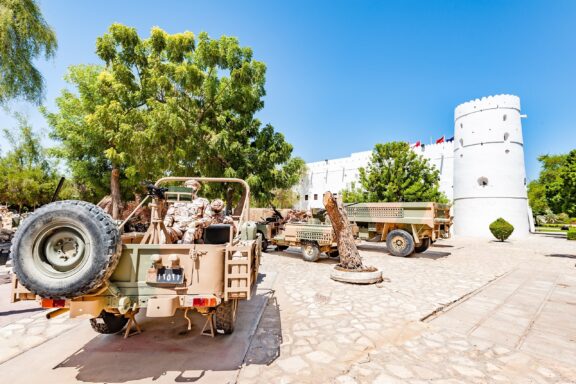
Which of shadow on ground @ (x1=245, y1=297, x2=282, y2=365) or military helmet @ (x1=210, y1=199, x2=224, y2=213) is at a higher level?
military helmet @ (x1=210, y1=199, x2=224, y2=213)

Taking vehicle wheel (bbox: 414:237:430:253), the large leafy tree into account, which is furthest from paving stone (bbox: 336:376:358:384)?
the large leafy tree

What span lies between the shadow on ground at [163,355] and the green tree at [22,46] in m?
12.2

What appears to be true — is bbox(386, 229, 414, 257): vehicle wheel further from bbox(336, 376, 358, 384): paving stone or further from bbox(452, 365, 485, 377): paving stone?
bbox(336, 376, 358, 384): paving stone

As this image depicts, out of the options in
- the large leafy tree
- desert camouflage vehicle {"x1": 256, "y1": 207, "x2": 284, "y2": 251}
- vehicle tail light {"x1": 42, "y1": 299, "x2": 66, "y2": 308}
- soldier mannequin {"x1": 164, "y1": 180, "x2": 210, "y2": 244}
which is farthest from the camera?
the large leafy tree

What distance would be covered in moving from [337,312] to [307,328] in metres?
0.84

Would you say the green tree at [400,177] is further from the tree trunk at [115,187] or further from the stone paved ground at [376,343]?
the tree trunk at [115,187]

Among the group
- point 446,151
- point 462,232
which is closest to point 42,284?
point 462,232

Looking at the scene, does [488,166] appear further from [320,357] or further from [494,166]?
[320,357]

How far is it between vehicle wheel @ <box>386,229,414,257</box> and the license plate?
387 inches

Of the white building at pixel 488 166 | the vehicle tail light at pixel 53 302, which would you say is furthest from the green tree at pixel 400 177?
the vehicle tail light at pixel 53 302

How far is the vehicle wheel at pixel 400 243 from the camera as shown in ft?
35.9

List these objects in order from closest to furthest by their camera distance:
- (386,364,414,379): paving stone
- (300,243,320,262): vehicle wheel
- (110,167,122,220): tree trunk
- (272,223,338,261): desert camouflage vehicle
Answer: (386,364,414,379): paving stone, (272,223,338,261): desert camouflage vehicle, (300,243,320,262): vehicle wheel, (110,167,122,220): tree trunk

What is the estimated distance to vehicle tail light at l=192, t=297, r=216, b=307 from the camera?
292cm

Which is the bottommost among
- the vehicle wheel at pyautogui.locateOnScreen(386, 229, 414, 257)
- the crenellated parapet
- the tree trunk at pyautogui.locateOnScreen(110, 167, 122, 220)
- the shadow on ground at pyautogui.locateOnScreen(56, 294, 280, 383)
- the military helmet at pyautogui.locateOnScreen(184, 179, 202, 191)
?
the shadow on ground at pyautogui.locateOnScreen(56, 294, 280, 383)
